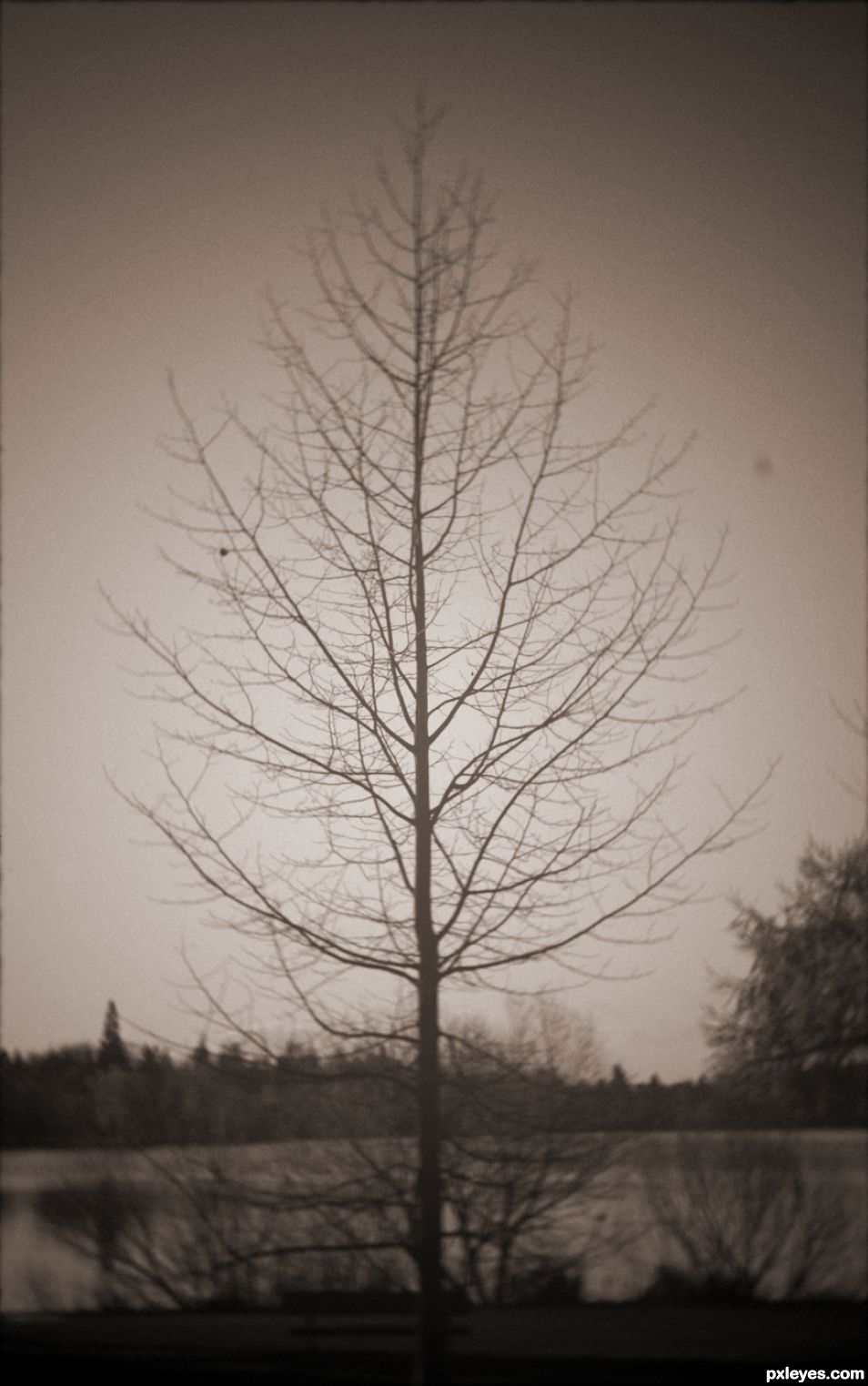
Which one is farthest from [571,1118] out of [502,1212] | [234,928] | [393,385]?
[393,385]

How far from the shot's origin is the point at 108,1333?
4.52 m

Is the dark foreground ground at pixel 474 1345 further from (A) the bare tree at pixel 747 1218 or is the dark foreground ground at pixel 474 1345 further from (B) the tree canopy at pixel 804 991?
(B) the tree canopy at pixel 804 991

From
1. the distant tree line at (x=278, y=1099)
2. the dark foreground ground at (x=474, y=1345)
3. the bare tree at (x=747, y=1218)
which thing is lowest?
the dark foreground ground at (x=474, y=1345)

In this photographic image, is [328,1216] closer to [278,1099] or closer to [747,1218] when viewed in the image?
[278,1099]

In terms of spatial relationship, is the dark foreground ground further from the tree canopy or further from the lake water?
the tree canopy

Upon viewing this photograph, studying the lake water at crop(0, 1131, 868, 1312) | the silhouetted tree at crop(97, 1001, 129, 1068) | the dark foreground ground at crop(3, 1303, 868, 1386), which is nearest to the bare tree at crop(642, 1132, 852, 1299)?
the lake water at crop(0, 1131, 868, 1312)

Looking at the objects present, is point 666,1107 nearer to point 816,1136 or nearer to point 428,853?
point 816,1136

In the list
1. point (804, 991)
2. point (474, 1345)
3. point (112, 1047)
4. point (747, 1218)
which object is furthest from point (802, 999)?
point (112, 1047)

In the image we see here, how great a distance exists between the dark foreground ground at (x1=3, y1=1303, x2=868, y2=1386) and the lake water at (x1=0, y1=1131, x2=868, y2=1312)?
11 cm

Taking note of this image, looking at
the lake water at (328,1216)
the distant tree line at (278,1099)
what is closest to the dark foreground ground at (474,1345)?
the lake water at (328,1216)

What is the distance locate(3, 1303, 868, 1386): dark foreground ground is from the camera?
14.3 ft

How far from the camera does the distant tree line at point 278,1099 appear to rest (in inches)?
171

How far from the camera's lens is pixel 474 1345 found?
4336 mm

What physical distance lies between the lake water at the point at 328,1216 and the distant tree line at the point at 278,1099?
9 cm
